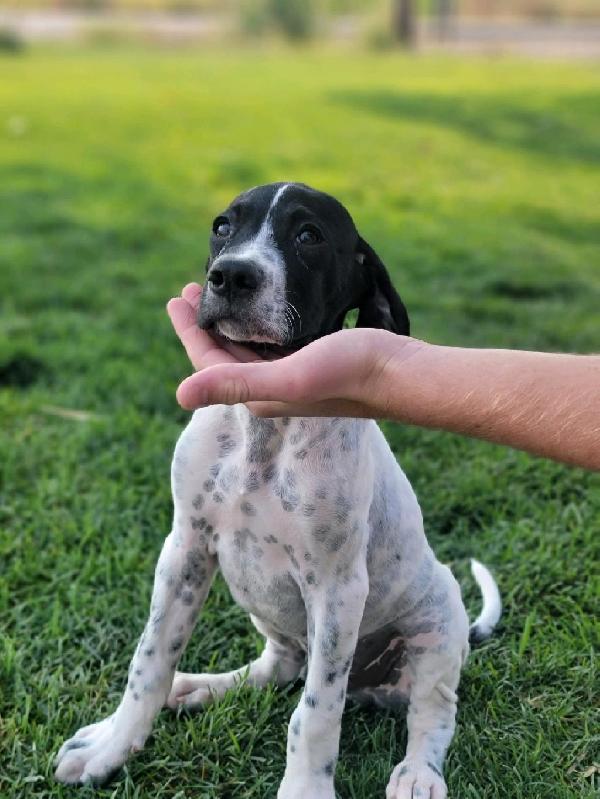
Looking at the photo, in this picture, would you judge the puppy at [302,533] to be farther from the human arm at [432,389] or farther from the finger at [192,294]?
the human arm at [432,389]

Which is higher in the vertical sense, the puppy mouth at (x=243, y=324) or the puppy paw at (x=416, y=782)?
the puppy mouth at (x=243, y=324)

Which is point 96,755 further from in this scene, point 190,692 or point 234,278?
point 234,278

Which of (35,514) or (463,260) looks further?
(463,260)

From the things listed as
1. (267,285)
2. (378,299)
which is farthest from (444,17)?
(267,285)

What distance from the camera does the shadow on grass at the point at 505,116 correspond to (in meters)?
13.0

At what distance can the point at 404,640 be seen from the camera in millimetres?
3129

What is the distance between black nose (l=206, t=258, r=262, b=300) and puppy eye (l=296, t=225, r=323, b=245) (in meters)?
0.22

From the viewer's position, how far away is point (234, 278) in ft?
8.25

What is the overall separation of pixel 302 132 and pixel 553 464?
9727 millimetres

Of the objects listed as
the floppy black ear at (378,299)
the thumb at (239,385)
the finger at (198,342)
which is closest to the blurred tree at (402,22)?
the floppy black ear at (378,299)

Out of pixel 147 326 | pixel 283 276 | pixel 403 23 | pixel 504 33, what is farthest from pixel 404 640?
pixel 504 33

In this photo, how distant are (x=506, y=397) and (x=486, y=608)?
4.69 ft

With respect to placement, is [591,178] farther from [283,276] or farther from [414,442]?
[283,276]

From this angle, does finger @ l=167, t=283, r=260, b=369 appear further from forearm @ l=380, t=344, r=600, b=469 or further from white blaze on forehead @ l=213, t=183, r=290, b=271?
forearm @ l=380, t=344, r=600, b=469
